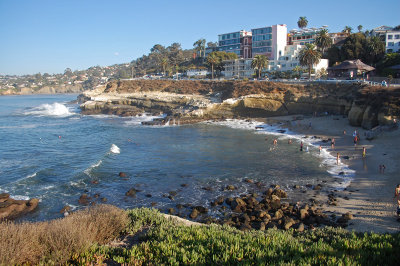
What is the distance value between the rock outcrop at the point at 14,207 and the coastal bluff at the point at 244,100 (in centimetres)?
3732

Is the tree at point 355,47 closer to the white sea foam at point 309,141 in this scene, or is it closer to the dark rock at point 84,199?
the white sea foam at point 309,141

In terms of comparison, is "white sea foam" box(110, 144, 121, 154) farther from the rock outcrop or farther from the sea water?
the rock outcrop

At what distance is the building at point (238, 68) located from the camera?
88.2 m

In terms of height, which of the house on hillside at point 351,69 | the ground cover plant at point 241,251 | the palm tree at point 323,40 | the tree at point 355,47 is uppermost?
the palm tree at point 323,40

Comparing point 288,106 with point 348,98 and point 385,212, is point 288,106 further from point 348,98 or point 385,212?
point 385,212

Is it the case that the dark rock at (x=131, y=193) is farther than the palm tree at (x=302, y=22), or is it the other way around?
the palm tree at (x=302, y=22)

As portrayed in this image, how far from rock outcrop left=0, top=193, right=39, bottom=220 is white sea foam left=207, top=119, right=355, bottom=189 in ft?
74.1

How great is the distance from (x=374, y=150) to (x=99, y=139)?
35342 millimetres

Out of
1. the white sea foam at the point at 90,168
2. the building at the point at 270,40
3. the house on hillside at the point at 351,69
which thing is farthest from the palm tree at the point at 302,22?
the white sea foam at the point at 90,168

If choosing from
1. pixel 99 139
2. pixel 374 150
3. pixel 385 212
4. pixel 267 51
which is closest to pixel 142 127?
pixel 99 139

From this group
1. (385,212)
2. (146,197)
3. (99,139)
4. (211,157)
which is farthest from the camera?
(99,139)

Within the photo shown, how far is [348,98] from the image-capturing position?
1855 inches

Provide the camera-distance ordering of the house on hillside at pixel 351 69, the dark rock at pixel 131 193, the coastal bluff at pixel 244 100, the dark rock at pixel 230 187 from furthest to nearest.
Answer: the house on hillside at pixel 351 69 → the coastal bluff at pixel 244 100 → the dark rock at pixel 230 187 → the dark rock at pixel 131 193

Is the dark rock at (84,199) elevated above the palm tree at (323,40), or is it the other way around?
the palm tree at (323,40)
